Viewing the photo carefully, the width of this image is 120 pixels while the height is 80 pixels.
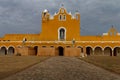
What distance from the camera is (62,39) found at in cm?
5550

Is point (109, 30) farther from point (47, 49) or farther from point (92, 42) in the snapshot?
point (47, 49)

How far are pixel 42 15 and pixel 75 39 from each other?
35.9ft

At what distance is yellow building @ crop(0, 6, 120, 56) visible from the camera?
52906 millimetres

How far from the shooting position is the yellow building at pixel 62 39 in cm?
5291

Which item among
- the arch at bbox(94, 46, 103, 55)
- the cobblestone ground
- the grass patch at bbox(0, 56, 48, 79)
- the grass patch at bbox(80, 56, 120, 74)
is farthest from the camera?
the arch at bbox(94, 46, 103, 55)

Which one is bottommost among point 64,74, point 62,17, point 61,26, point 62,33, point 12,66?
point 12,66

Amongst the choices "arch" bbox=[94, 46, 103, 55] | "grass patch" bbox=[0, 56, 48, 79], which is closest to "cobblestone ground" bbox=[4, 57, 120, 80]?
"grass patch" bbox=[0, 56, 48, 79]

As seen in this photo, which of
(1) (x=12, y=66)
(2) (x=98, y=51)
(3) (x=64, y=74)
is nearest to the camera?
(3) (x=64, y=74)

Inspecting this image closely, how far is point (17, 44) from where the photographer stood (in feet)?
179

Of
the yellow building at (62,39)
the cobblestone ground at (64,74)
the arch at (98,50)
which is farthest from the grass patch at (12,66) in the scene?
the arch at (98,50)

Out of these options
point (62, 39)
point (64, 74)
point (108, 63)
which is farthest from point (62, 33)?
point (64, 74)

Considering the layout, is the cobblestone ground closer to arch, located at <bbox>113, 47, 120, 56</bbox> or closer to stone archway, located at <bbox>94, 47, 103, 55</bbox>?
stone archway, located at <bbox>94, 47, 103, 55</bbox>

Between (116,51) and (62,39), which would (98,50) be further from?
(62,39)

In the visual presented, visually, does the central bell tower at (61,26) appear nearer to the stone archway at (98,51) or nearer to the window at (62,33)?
the window at (62,33)
